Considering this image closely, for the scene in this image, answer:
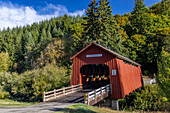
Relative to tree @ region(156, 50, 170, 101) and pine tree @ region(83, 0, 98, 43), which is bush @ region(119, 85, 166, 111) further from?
pine tree @ region(83, 0, 98, 43)

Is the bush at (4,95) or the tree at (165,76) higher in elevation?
the tree at (165,76)

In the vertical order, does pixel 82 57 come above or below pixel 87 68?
above

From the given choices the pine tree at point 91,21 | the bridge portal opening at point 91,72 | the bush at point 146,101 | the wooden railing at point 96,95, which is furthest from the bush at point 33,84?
the pine tree at point 91,21

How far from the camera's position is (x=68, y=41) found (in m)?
40.6

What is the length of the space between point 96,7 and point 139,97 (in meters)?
22.8

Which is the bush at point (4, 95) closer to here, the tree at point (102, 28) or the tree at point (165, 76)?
the tree at point (102, 28)

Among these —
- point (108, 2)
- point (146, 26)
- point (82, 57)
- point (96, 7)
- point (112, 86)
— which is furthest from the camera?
point (146, 26)

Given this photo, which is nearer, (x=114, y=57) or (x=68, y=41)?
(x=114, y=57)

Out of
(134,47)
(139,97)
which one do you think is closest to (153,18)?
(134,47)

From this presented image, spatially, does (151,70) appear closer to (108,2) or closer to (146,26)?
(146,26)

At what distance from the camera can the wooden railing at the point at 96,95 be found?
12460mm

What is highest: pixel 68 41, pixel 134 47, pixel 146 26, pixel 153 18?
pixel 153 18

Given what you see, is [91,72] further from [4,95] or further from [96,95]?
[4,95]

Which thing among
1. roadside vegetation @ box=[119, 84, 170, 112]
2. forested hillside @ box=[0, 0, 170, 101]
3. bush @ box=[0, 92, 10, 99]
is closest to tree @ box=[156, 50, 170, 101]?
roadside vegetation @ box=[119, 84, 170, 112]
